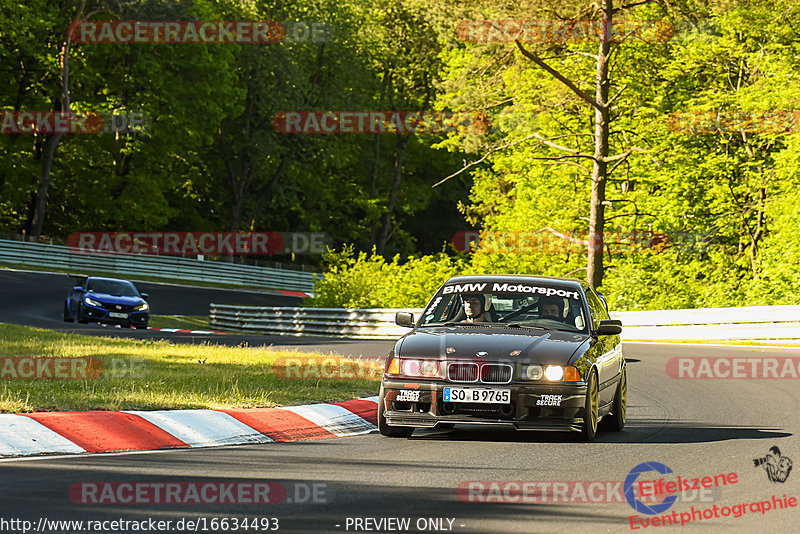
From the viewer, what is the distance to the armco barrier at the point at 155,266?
5416 centimetres

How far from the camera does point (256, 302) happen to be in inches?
2142

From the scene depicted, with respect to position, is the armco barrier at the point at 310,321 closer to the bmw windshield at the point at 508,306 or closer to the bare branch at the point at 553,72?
the bare branch at the point at 553,72

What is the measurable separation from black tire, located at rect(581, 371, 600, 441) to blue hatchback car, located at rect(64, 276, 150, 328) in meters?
23.9

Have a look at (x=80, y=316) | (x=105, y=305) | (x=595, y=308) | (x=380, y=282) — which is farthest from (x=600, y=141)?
(x=595, y=308)

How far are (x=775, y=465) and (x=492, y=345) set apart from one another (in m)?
2.63

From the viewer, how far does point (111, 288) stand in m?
34.0

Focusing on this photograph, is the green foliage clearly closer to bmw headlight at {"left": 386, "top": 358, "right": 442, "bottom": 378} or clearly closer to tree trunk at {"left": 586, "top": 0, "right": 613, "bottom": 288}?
tree trunk at {"left": 586, "top": 0, "right": 613, "bottom": 288}

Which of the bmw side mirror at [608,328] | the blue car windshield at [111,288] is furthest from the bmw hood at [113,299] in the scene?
the bmw side mirror at [608,328]

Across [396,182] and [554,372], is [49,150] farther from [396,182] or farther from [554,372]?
[554,372]

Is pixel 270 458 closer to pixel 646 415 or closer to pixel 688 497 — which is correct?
pixel 688 497

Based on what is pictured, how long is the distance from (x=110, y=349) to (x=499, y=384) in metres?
10.6

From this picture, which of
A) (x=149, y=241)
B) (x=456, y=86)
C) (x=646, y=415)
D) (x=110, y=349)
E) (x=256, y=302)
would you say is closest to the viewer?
(x=646, y=415)

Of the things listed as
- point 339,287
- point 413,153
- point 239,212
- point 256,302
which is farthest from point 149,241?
point 339,287

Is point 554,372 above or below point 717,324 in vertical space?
above
